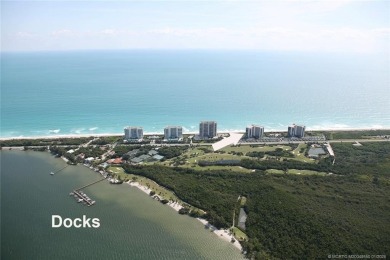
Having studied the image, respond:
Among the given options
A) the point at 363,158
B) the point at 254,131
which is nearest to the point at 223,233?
the point at 254,131

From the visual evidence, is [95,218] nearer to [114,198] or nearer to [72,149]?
[114,198]

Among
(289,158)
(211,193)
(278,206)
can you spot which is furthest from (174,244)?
(289,158)

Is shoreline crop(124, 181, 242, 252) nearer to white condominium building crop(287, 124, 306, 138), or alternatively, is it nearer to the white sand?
the white sand

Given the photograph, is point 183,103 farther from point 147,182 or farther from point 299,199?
point 299,199

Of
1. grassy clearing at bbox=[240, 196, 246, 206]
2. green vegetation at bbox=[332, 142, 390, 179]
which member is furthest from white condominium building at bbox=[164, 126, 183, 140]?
green vegetation at bbox=[332, 142, 390, 179]

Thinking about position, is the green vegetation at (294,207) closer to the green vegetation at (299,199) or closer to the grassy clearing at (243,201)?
the green vegetation at (299,199)
